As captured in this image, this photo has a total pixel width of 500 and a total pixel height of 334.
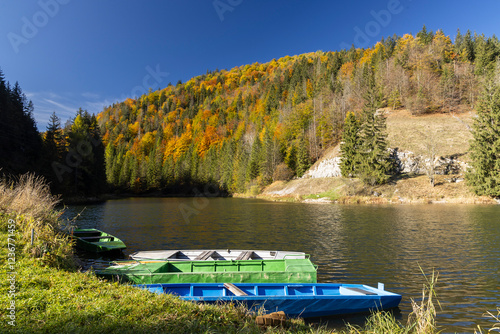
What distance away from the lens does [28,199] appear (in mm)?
12727

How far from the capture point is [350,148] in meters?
68.1

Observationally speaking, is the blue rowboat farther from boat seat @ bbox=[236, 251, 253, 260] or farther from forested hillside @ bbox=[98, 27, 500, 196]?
forested hillside @ bbox=[98, 27, 500, 196]

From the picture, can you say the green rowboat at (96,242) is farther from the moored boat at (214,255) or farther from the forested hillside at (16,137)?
the forested hillside at (16,137)

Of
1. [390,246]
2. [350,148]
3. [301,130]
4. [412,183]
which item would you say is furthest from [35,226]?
[301,130]

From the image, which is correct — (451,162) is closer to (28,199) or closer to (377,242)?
(377,242)

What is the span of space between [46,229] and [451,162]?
7354 centimetres

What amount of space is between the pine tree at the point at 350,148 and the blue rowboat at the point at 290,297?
60686 millimetres

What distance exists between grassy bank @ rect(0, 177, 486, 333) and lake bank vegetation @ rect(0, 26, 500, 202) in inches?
2061

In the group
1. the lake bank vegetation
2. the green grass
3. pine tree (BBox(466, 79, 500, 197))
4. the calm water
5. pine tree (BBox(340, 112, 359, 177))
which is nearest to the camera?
the calm water

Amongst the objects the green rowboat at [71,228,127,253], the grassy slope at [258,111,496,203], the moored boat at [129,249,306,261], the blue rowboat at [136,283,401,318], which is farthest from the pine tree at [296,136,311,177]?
the blue rowboat at [136,283,401,318]

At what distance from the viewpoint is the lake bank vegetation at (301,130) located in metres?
57.9

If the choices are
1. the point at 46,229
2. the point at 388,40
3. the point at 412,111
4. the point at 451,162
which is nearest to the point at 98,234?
the point at 46,229

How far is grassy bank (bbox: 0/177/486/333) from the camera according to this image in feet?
18.0

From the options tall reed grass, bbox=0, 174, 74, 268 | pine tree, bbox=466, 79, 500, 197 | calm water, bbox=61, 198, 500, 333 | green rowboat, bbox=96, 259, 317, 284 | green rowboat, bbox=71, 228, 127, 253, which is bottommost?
calm water, bbox=61, 198, 500, 333
